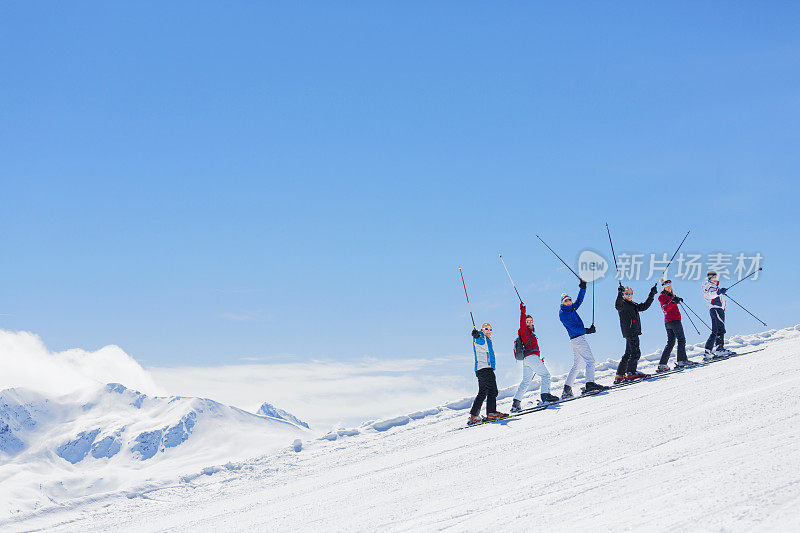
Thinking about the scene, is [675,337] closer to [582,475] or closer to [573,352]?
[573,352]

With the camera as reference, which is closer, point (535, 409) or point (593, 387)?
point (535, 409)

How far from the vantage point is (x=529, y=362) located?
13.5 m

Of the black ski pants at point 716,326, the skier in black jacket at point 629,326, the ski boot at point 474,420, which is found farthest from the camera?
the black ski pants at point 716,326

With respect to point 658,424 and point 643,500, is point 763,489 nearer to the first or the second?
point 643,500

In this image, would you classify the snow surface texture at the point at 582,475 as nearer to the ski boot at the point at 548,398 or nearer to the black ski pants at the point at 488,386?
the ski boot at the point at 548,398

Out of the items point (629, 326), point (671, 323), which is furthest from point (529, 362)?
point (671, 323)

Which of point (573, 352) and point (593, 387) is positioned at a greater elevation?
point (573, 352)

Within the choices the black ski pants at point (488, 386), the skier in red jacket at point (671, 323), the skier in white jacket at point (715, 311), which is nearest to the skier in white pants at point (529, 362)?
the black ski pants at point (488, 386)

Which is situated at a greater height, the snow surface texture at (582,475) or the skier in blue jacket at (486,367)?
the skier in blue jacket at (486,367)

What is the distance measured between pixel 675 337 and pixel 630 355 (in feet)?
5.69

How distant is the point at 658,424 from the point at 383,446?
7.16 metres

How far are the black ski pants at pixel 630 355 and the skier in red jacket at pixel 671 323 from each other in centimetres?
108

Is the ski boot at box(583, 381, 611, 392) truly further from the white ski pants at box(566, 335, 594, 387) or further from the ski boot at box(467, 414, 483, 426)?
the ski boot at box(467, 414, 483, 426)

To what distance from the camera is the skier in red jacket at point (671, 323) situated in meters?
14.9
